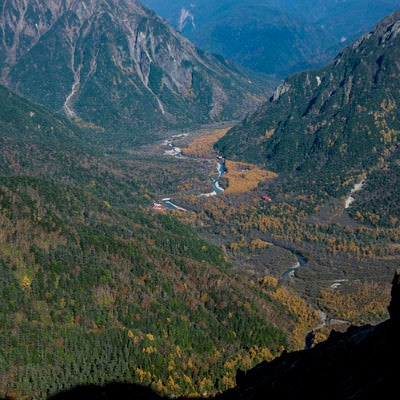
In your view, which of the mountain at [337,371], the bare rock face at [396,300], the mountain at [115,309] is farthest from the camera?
the mountain at [115,309]

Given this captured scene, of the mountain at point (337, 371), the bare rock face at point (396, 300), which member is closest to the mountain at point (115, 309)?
the mountain at point (337, 371)

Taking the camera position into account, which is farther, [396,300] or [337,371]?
[337,371]

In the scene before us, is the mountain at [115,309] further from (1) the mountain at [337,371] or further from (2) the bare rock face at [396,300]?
(2) the bare rock face at [396,300]

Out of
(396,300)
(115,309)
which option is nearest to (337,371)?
(396,300)

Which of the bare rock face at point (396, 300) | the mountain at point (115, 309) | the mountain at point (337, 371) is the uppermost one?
the bare rock face at point (396, 300)

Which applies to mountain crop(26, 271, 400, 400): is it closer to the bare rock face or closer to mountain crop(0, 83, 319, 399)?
the bare rock face

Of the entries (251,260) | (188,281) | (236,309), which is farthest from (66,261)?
(251,260)

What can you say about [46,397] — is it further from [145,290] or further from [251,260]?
[251,260]

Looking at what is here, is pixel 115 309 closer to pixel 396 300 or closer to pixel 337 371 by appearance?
pixel 337 371

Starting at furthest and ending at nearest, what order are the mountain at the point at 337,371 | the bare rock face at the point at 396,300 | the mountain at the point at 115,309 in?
the mountain at the point at 115,309 → the mountain at the point at 337,371 → the bare rock face at the point at 396,300
